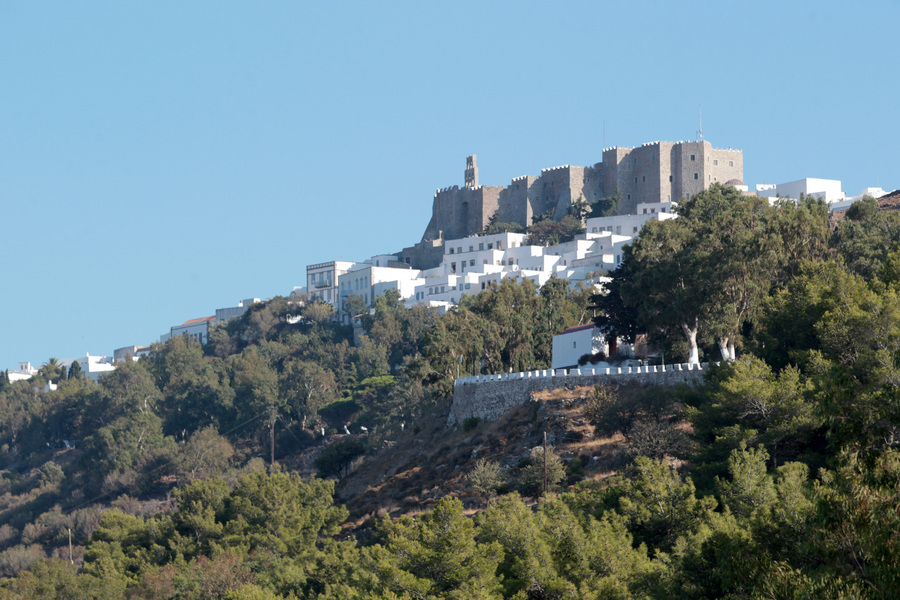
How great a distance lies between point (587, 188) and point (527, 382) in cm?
6048

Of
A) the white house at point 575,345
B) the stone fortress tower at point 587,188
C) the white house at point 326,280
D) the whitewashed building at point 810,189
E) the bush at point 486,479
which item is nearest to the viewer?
the bush at point 486,479

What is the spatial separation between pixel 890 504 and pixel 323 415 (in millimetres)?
77169

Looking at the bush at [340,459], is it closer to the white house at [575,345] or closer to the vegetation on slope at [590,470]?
the vegetation on slope at [590,470]

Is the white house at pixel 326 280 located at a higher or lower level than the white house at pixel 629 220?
lower

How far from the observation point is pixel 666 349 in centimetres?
5125

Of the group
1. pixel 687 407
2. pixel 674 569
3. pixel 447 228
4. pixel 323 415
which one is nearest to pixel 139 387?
pixel 323 415

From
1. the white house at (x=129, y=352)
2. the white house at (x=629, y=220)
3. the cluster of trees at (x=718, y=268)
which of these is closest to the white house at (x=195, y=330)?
the white house at (x=129, y=352)

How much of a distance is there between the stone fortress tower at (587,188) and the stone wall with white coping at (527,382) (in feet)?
158

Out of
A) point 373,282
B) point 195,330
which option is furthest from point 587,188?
point 195,330

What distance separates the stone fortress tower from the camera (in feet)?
334

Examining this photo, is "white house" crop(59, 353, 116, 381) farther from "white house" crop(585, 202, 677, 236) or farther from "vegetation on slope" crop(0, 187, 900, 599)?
"white house" crop(585, 202, 677, 236)

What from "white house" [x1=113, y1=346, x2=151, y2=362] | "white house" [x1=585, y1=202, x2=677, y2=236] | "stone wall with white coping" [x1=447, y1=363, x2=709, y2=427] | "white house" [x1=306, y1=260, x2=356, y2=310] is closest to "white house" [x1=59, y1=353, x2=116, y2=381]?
"white house" [x1=113, y1=346, x2=151, y2=362]

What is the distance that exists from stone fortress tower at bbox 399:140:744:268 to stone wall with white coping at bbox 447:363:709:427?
4811 centimetres

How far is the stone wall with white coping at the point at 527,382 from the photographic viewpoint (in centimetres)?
4650
